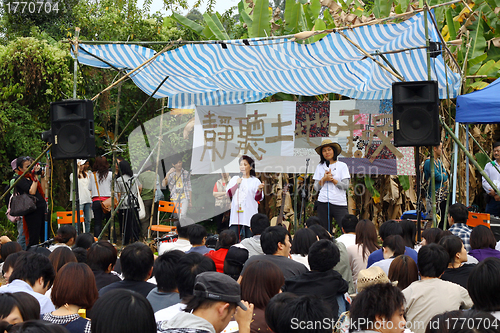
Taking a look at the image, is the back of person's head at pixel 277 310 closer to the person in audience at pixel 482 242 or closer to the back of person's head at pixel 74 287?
the back of person's head at pixel 74 287

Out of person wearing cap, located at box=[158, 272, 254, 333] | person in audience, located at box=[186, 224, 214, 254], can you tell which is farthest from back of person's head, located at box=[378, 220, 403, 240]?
person wearing cap, located at box=[158, 272, 254, 333]

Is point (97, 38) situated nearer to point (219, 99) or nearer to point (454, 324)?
point (219, 99)

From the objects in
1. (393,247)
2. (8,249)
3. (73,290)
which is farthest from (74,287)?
(393,247)

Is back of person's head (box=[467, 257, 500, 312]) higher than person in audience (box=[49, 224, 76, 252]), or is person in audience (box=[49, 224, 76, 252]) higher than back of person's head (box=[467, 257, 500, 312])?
back of person's head (box=[467, 257, 500, 312])

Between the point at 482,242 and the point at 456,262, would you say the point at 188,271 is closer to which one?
the point at 456,262

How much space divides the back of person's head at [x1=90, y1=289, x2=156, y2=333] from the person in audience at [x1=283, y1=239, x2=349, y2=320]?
1484 millimetres

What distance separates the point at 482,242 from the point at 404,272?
3.52ft

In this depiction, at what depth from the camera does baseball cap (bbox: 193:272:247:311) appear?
2115mm

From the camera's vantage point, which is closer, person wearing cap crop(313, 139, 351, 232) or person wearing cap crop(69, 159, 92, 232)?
person wearing cap crop(313, 139, 351, 232)

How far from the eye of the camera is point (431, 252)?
9.92 ft

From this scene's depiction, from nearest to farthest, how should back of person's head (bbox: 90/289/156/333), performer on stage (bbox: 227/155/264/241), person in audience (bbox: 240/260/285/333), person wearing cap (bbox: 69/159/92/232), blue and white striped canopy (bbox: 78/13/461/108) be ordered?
1. back of person's head (bbox: 90/289/156/333)
2. person in audience (bbox: 240/260/285/333)
3. blue and white striped canopy (bbox: 78/13/461/108)
4. performer on stage (bbox: 227/155/264/241)
5. person wearing cap (bbox: 69/159/92/232)

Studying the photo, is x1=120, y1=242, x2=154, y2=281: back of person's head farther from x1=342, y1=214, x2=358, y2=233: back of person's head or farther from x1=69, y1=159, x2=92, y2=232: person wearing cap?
x1=69, y1=159, x2=92, y2=232: person wearing cap

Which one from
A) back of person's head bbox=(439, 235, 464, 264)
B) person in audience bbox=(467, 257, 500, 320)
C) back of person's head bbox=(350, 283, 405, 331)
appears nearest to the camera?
back of person's head bbox=(350, 283, 405, 331)

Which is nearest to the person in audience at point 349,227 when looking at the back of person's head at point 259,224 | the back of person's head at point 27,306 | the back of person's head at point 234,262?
the back of person's head at point 259,224
